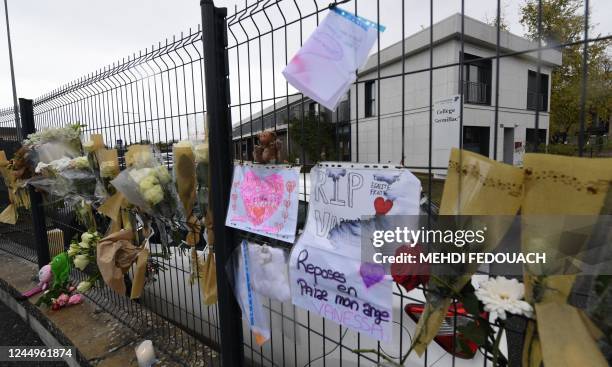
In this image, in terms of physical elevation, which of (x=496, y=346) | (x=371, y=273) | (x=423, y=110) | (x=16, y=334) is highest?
(x=423, y=110)

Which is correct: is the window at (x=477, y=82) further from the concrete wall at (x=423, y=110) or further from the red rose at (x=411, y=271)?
the red rose at (x=411, y=271)

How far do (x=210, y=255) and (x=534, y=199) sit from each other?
5.09 feet

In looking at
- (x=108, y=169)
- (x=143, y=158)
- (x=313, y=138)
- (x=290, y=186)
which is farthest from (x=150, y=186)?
(x=313, y=138)

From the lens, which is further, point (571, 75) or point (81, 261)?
point (81, 261)

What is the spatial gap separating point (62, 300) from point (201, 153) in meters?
2.46

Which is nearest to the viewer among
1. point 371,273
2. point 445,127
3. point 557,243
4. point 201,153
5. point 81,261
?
point 557,243

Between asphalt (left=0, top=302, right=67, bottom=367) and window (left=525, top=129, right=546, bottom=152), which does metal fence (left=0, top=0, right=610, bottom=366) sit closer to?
window (left=525, top=129, right=546, bottom=152)

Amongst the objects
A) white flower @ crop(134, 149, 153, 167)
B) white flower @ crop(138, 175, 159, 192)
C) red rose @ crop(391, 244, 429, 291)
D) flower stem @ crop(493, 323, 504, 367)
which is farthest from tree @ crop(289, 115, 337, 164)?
white flower @ crop(134, 149, 153, 167)

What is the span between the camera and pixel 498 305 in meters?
0.79

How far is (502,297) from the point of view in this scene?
0.82m

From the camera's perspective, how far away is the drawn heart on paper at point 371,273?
1.13 meters

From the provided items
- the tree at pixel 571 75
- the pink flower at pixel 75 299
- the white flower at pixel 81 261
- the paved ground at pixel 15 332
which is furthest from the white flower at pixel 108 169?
the tree at pixel 571 75

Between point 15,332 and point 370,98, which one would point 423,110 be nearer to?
point 370,98

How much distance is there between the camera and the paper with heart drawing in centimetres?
137
